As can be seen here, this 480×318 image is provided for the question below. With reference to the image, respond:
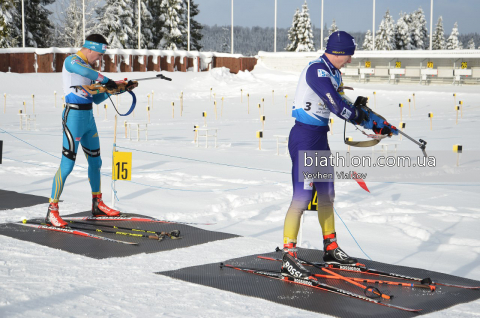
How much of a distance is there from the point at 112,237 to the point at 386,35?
94.8 meters

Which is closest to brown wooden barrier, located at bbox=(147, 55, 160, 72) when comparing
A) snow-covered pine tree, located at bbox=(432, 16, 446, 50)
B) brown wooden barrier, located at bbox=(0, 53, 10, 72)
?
brown wooden barrier, located at bbox=(0, 53, 10, 72)

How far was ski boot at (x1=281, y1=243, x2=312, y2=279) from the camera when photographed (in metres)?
5.33

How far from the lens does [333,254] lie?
5812 mm

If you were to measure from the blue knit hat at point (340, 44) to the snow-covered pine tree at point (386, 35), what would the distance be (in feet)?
299

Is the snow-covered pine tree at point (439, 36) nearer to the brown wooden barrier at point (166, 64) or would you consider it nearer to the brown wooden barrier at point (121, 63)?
the brown wooden barrier at point (121, 63)

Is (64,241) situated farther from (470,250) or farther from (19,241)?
(470,250)

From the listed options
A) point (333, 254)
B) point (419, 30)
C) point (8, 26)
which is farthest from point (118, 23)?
point (333, 254)

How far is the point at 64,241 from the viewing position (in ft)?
22.1

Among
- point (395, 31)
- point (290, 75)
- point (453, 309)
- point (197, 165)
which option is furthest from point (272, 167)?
point (395, 31)

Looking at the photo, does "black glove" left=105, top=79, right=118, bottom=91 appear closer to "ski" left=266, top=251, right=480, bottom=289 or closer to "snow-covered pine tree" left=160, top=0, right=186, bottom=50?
"ski" left=266, top=251, right=480, bottom=289

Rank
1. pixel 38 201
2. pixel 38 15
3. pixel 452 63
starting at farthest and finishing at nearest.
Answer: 1. pixel 38 15
2. pixel 452 63
3. pixel 38 201

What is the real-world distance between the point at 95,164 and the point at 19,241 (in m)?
1.47

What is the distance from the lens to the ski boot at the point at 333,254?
5.77m

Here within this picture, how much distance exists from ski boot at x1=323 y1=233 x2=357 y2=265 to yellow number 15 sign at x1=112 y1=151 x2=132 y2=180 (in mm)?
3373
